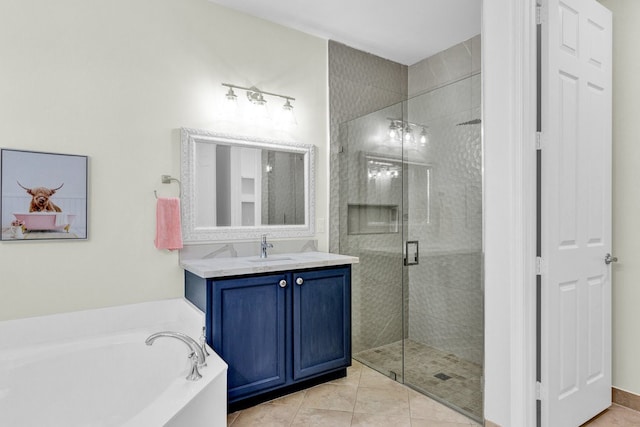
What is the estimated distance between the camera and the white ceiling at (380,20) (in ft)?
8.86

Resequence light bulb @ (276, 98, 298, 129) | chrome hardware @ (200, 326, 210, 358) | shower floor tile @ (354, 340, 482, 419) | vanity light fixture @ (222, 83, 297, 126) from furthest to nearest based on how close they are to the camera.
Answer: light bulb @ (276, 98, 298, 129) < vanity light fixture @ (222, 83, 297, 126) < shower floor tile @ (354, 340, 482, 419) < chrome hardware @ (200, 326, 210, 358)

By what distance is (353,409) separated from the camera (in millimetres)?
2340

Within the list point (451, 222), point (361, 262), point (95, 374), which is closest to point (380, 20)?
point (451, 222)

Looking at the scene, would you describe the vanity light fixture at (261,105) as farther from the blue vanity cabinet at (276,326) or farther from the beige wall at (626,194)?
the beige wall at (626,194)

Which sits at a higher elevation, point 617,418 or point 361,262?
point 361,262

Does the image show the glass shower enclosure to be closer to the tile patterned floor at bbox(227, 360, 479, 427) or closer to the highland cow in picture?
the tile patterned floor at bbox(227, 360, 479, 427)

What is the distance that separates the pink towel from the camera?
2.41 m

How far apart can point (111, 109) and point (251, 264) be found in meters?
1.27

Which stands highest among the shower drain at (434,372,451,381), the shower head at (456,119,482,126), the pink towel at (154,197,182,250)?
the shower head at (456,119,482,126)

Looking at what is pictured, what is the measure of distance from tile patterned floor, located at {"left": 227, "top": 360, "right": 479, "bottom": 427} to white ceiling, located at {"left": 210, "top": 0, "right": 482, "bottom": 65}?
2.69m

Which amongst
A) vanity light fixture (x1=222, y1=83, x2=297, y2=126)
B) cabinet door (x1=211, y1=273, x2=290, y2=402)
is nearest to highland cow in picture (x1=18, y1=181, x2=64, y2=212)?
cabinet door (x1=211, y1=273, x2=290, y2=402)

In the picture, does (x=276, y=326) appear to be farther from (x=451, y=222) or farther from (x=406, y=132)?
(x=406, y=132)

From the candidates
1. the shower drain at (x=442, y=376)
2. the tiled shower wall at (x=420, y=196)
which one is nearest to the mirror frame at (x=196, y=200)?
the tiled shower wall at (x=420, y=196)

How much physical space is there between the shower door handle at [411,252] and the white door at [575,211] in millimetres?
1123
